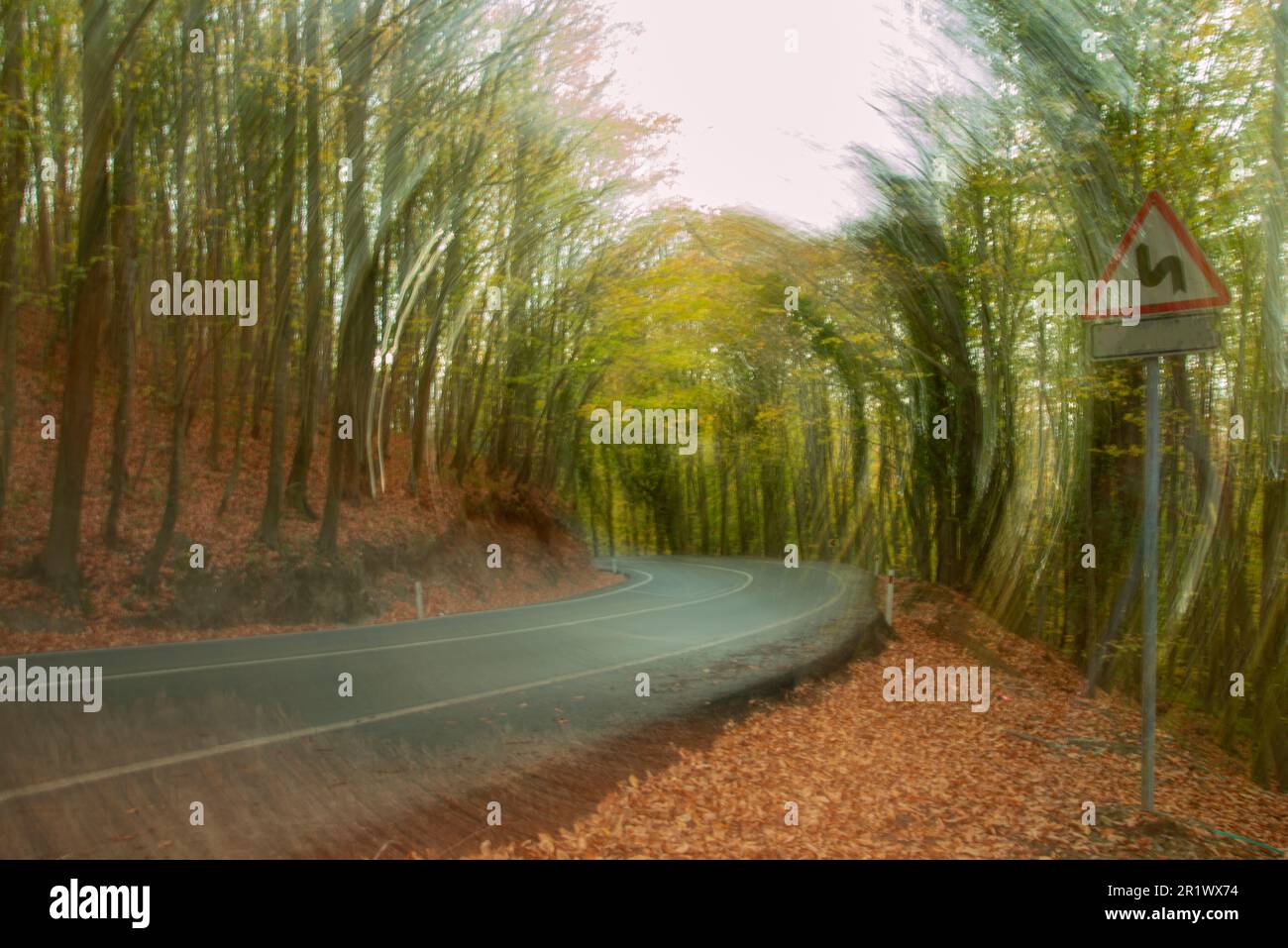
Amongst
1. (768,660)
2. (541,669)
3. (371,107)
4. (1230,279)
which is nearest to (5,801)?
(541,669)

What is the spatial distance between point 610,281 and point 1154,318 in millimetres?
18460

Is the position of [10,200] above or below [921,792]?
above

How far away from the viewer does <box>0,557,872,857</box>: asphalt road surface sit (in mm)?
4422

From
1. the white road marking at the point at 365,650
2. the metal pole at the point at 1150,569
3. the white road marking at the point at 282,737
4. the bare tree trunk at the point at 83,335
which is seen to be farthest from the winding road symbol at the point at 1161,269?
the bare tree trunk at the point at 83,335

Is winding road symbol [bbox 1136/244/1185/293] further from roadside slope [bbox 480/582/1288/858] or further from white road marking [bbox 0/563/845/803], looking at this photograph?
white road marking [bbox 0/563/845/803]

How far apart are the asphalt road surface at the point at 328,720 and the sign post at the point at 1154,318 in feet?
12.7

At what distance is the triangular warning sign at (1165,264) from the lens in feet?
15.4

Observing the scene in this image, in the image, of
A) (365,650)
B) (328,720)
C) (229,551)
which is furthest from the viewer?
(229,551)

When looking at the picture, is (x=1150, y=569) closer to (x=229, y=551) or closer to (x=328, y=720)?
(x=328, y=720)

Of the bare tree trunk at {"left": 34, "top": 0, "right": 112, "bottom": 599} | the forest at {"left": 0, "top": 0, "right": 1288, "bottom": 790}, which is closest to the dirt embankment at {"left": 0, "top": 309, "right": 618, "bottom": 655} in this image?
the forest at {"left": 0, "top": 0, "right": 1288, "bottom": 790}

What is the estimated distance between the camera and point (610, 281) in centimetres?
2236

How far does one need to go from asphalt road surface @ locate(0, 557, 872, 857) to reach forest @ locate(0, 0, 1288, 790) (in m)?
3.94

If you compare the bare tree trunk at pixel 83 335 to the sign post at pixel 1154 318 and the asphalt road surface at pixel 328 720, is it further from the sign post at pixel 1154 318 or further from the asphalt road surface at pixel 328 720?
the sign post at pixel 1154 318

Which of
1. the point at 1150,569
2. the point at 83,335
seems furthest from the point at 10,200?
the point at 1150,569
